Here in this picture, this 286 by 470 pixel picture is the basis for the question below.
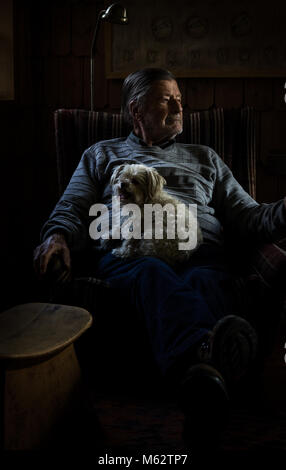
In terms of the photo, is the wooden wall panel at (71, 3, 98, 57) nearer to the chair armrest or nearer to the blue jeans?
the blue jeans

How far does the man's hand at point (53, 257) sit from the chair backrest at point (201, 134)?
0.69 m

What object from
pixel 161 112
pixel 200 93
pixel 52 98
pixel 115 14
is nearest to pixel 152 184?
pixel 161 112

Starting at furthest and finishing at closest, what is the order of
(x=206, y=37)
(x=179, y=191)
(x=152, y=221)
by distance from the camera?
1. (x=206, y=37)
2. (x=179, y=191)
3. (x=152, y=221)

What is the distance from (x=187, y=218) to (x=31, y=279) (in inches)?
23.6

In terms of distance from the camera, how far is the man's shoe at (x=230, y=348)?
119cm

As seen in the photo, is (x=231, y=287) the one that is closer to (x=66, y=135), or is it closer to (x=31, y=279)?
(x=31, y=279)

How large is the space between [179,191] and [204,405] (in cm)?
98

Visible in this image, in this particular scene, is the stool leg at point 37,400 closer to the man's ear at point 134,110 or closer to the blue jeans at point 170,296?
the blue jeans at point 170,296

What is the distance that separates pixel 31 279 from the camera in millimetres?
1627

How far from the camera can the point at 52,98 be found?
122 inches

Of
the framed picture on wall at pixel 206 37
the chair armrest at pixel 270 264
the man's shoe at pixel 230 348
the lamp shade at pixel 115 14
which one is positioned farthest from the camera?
the framed picture on wall at pixel 206 37

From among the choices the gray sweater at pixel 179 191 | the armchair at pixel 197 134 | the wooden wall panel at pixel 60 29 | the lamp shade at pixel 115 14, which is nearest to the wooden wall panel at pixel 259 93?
the armchair at pixel 197 134

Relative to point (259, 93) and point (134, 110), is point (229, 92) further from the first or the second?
point (134, 110)

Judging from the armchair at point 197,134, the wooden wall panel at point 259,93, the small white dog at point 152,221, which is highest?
the wooden wall panel at point 259,93
